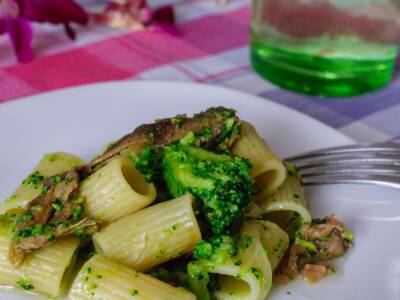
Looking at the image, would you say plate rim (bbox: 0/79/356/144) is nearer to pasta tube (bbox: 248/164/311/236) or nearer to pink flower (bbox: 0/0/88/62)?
pasta tube (bbox: 248/164/311/236)

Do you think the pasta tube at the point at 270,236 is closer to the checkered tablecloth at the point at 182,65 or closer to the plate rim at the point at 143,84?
the plate rim at the point at 143,84

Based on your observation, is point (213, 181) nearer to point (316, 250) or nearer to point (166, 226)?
point (166, 226)

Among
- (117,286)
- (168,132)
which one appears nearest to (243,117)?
(168,132)

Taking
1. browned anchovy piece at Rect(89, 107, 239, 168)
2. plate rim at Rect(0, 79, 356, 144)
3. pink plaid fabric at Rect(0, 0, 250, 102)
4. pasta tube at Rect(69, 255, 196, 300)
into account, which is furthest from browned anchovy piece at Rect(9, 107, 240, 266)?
pink plaid fabric at Rect(0, 0, 250, 102)

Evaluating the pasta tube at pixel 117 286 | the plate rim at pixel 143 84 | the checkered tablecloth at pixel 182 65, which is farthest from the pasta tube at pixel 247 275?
the checkered tablecloth at pixel 182 65

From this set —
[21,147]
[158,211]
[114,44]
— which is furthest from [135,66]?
[158,211]

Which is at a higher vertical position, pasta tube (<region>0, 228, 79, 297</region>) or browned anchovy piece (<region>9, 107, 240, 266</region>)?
browned anchovy piece (<region>9, 107, 240, 266</region>)

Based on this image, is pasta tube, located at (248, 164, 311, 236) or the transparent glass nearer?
pasta tube, located at (248, 164, 311, 236)
